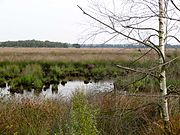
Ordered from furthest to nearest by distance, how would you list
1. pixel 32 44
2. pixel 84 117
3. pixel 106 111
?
1. pixel 32 44
2. pixel 106 111
3. pixel 84 117

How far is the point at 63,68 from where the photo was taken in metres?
28.3

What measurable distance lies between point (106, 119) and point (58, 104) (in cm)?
206

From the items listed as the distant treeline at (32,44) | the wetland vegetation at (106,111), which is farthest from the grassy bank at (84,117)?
the distant treeline at (32,44)

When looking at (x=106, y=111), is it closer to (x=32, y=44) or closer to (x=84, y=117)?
(x=84, y=117)

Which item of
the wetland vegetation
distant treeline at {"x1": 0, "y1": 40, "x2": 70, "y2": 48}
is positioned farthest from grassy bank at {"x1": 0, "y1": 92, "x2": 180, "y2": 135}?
distant treeline at {"x1": 0, "y1": 40, "x2": 70, "y2": 48}

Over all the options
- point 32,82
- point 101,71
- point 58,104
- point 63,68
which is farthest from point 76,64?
point 58,104

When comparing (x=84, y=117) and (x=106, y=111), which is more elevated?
(x=84, y=117)

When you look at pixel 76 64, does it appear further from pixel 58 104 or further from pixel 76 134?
pixel 76 134

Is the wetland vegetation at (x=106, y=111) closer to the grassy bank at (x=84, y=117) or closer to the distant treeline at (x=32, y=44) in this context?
the grassy bank at (x=84, y=117)

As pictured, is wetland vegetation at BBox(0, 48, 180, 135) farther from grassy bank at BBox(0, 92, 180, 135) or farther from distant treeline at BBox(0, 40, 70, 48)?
distant treeline at BBox(0, 40, 70, 48)

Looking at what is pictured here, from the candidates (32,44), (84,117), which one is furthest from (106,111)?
(32,44)

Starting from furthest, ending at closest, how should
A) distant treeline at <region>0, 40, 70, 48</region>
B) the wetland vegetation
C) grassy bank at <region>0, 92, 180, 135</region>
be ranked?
1. distant treeline at <region>0, 40, 70, 48</region>
2. grassy bank at <region>0, 92, 180, 135</region>
3. the wetland vegetation

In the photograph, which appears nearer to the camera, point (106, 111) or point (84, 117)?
point (84, 117)

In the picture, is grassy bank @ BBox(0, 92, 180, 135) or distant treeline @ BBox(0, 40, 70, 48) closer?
grassy bank @ BBox(0, 92, 180, 135)
